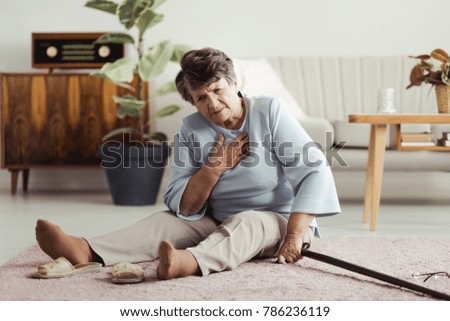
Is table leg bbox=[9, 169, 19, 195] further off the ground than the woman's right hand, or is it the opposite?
the woman's right hand

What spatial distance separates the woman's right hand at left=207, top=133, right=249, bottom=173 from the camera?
6.86ft

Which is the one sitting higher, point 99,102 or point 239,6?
point 239,6

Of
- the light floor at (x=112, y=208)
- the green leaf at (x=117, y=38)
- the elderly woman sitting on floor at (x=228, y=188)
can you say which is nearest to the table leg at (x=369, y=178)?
the light floor at (x=112, y=208)

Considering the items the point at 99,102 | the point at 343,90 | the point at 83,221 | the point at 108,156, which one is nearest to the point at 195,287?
the point at 83,221

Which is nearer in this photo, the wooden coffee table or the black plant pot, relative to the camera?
the wooden coffee table

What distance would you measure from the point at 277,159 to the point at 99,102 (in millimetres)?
2226

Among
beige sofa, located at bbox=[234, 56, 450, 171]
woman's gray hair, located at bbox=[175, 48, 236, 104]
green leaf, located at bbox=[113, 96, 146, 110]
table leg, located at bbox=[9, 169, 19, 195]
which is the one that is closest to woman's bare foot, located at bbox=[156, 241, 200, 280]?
woman's gray hair, located at bbox=[175, 48, 236, 104]

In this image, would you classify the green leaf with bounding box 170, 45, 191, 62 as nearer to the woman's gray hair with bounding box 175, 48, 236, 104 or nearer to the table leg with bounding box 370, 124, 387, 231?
the table leg with bounding box 370, 124, 387, 231

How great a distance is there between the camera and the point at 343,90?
14.2 ft

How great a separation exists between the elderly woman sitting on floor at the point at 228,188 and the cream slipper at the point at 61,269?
29 mm

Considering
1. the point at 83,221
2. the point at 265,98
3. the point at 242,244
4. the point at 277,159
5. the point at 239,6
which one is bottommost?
the point at 83,221

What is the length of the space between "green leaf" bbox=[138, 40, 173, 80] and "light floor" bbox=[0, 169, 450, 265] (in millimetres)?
745
